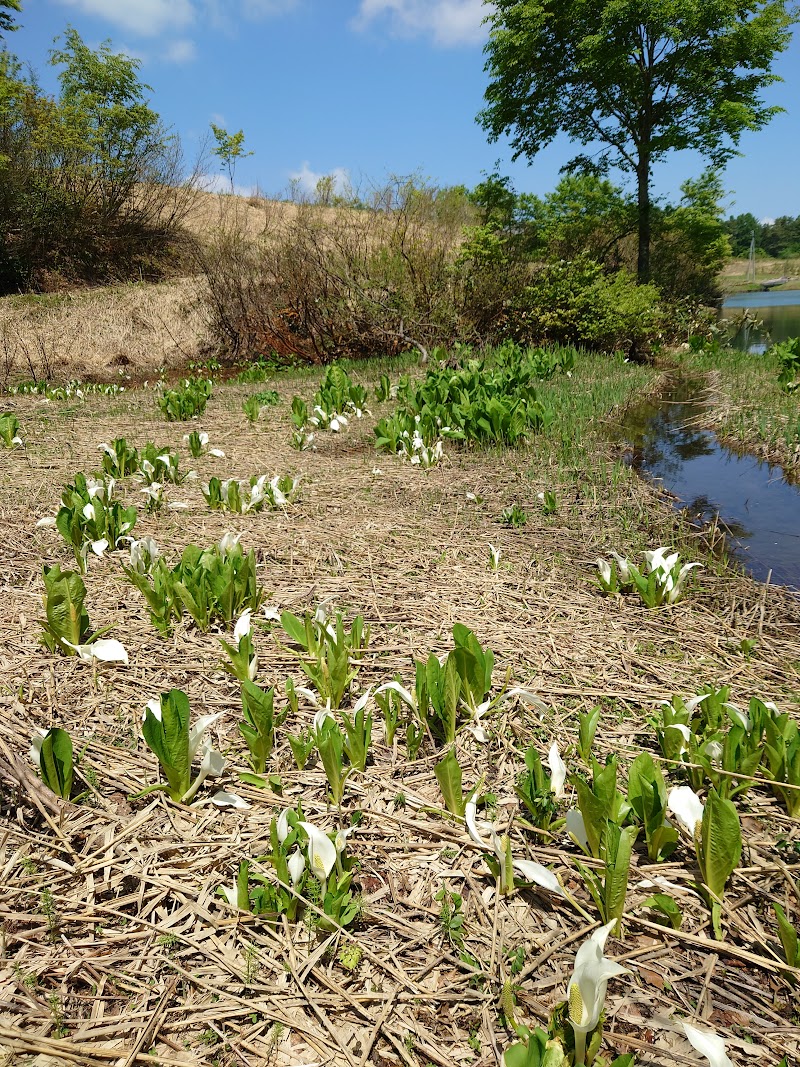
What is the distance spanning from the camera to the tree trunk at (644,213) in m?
18.7

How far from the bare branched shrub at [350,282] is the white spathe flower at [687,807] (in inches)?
389

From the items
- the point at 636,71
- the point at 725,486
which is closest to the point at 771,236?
the point at 636,71

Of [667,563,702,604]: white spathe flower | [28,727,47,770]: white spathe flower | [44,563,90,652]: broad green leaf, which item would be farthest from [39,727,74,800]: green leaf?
[667,563,702,604]: white spathe flower

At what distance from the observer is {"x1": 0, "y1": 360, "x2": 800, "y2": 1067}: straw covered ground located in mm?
1241

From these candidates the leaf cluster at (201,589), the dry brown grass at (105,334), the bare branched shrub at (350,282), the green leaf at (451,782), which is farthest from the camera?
the dry brown grass at (105,334)

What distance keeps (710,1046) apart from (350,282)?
11.6 metres

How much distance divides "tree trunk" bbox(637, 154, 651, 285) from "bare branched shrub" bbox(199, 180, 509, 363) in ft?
23.5

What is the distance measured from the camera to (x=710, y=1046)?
41.3 inches

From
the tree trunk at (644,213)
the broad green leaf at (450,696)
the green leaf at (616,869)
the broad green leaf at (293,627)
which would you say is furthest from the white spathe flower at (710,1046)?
the tree trunk at (644,213)

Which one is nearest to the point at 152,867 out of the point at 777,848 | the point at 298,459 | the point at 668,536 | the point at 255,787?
the point at 255,787

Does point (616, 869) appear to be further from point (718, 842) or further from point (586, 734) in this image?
point (586, 734)

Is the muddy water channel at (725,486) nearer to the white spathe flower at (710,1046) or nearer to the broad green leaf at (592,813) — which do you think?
the broad green leaf at (592,813)

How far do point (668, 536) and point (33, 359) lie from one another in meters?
13.4

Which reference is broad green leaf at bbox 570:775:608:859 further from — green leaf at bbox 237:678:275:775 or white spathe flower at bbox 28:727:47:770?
white spathe flower at bbox 28:727:47:770
